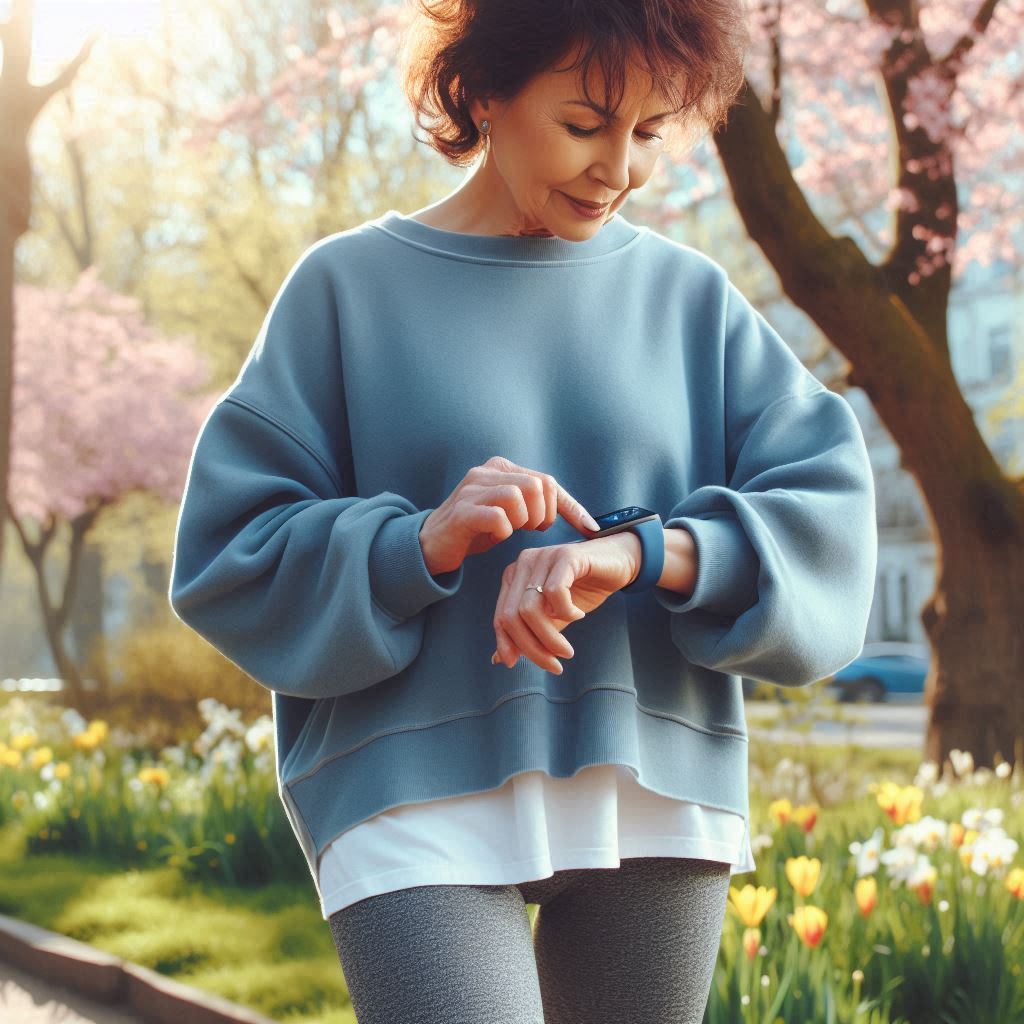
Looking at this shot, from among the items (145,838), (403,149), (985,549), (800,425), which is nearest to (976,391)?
(403,149)

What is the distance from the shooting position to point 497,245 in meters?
1.78

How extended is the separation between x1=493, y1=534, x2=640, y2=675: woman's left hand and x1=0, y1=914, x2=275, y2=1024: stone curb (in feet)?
9.24

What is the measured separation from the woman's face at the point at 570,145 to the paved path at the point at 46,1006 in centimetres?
364

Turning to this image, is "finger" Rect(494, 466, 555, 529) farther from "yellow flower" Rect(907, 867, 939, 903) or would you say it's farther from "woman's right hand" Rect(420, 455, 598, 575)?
"yellow flower" Rect(907, 867, 939, 903)

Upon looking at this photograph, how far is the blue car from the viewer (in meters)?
22.7

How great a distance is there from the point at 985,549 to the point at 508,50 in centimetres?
578

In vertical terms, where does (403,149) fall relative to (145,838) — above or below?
above

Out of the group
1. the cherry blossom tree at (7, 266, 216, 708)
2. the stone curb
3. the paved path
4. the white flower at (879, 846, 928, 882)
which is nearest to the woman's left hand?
the white flower at (879, 846, 928, 882)

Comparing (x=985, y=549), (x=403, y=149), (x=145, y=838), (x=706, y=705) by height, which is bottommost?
(x=145, y=838)

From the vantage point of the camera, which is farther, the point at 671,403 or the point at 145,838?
the point at 145,838

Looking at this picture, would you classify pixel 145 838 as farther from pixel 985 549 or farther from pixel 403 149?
pixel 403 149

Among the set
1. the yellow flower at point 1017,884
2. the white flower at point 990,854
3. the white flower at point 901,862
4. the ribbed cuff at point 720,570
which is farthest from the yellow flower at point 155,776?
the ribbed cuff at point 720,570

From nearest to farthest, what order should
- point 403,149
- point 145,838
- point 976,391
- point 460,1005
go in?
point 460,1005
point 145,838
point 403,149
point 976,391

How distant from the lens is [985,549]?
6.86 metres
